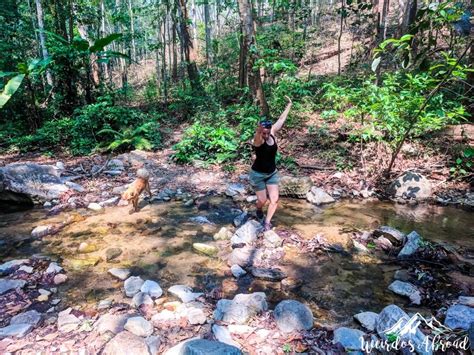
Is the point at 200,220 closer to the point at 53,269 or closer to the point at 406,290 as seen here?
the point at 53,269

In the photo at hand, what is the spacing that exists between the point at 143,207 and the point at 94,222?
105 centimetres

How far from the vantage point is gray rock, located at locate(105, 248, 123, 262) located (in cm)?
474

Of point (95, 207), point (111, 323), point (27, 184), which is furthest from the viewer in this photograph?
point (27, 184)

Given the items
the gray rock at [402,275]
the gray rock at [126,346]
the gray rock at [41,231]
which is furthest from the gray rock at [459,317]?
the gray rock at [41,231]

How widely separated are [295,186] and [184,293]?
4237 mm

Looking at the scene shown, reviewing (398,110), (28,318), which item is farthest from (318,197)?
(28,318)

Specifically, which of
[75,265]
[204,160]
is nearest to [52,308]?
[75,265]

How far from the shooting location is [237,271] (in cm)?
436

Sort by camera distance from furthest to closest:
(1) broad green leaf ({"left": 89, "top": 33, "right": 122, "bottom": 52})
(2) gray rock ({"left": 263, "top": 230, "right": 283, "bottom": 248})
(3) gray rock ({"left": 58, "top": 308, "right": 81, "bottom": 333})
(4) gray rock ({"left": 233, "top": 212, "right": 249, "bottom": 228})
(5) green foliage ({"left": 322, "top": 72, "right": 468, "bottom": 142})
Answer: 1. (1) broad green leaf ({"left": 89, "top": 33, "right": 122, "bottom": 52})
2. (5) green foliage ({"left": 322, "top": 72, "right": 468, "bottom": 142})
3. (4) gray rock ({"left": 233, "top": 212, "right": 249, "bottom": 228})
4. (2) gray rock ({"left": 263, "top": 230, "right": 283, "bottom": 248})
5. (3) gray rock ({"left": 58, "top": 308, "right": 81, "bottom": 333})

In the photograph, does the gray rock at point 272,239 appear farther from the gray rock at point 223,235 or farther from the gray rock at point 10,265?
the gray rock at point 10,265

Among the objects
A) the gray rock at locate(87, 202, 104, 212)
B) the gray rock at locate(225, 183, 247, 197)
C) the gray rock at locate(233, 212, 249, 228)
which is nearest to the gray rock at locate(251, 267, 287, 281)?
the gray rock at locate(233, 212, 249, 228)

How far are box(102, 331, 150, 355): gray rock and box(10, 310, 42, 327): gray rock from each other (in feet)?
3.34

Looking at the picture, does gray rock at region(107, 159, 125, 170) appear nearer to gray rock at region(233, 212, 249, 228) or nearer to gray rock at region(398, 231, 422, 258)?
gray rock at region(233, 212, 249, 228)

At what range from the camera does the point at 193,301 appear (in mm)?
3717
